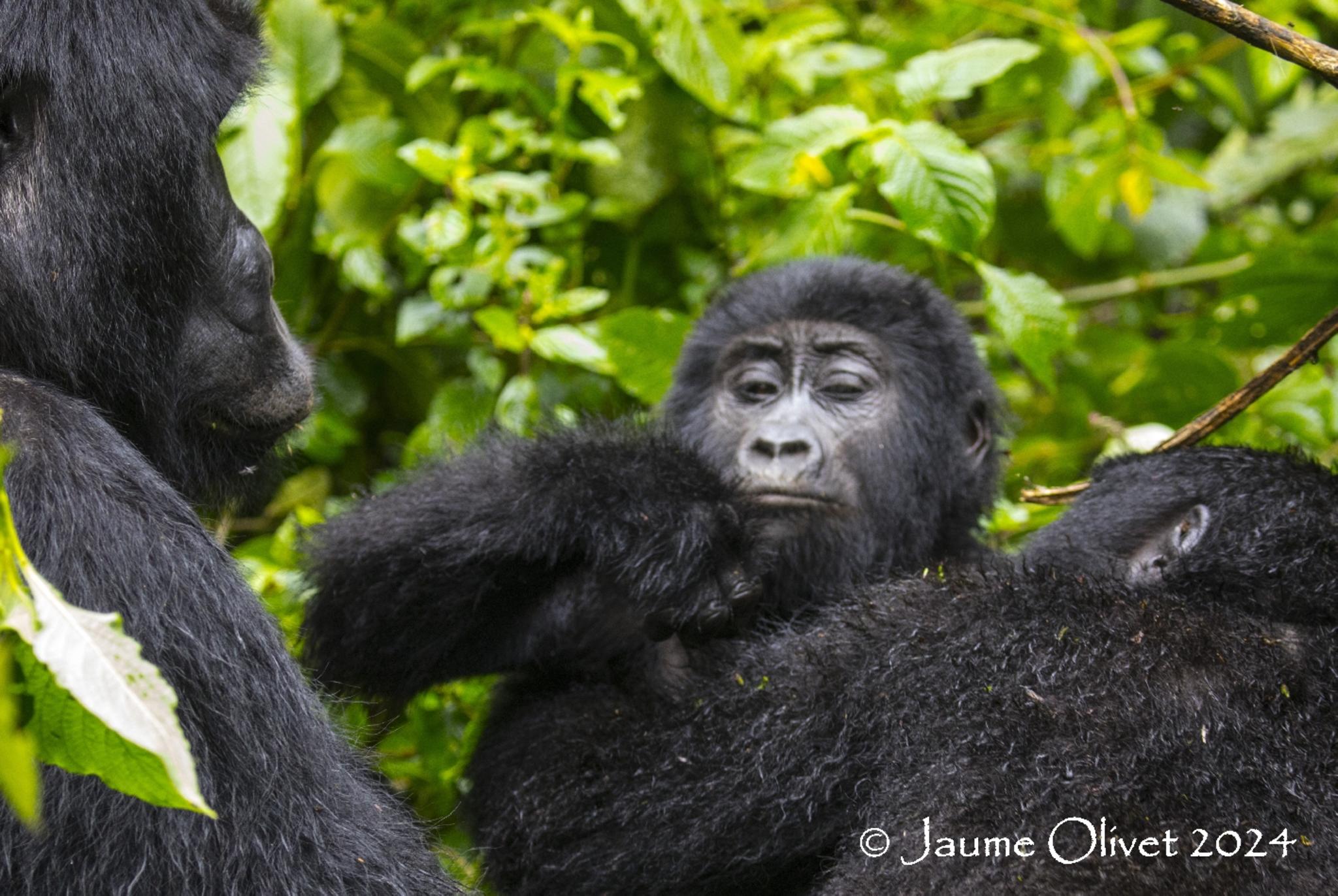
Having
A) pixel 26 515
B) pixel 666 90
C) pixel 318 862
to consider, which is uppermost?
pixel 26 515

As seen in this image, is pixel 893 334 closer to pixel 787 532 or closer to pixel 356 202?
pixel 787 532

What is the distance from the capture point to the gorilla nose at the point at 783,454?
2.97m

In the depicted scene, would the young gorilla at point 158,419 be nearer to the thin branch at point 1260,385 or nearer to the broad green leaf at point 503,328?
the broad green leaf at point 503,328

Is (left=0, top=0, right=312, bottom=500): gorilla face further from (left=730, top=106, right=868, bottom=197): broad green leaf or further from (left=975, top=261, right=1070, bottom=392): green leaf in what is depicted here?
(left=975, top=261, right=1070, bottom=392): green leaf

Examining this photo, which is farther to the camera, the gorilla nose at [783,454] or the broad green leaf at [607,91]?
the broad green leaf at [607,91]

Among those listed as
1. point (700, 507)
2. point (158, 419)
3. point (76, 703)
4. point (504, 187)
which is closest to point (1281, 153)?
point (504, 187)

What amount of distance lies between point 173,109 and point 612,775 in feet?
4.39

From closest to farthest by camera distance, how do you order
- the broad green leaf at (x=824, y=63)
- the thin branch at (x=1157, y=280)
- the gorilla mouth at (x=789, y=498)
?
the gorilla mouth at (x=789, y=498), the broad green leaf at (x=824, y=63), the thin branch at (x=1157, y=280)

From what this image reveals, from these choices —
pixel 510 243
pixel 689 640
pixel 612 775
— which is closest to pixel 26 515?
pixel 612 775

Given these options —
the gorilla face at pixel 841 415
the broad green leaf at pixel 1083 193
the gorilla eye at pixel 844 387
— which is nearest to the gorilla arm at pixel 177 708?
the gorilla face at pixel 841 415

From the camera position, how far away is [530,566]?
2.69 meters

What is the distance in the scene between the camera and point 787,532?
2883 millimetres

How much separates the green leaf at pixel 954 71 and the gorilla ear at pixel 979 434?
90 cm

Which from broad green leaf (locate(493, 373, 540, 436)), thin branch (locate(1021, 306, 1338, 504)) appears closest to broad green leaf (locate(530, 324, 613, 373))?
broad green leaf (locate(493, 373, 540, 436))
